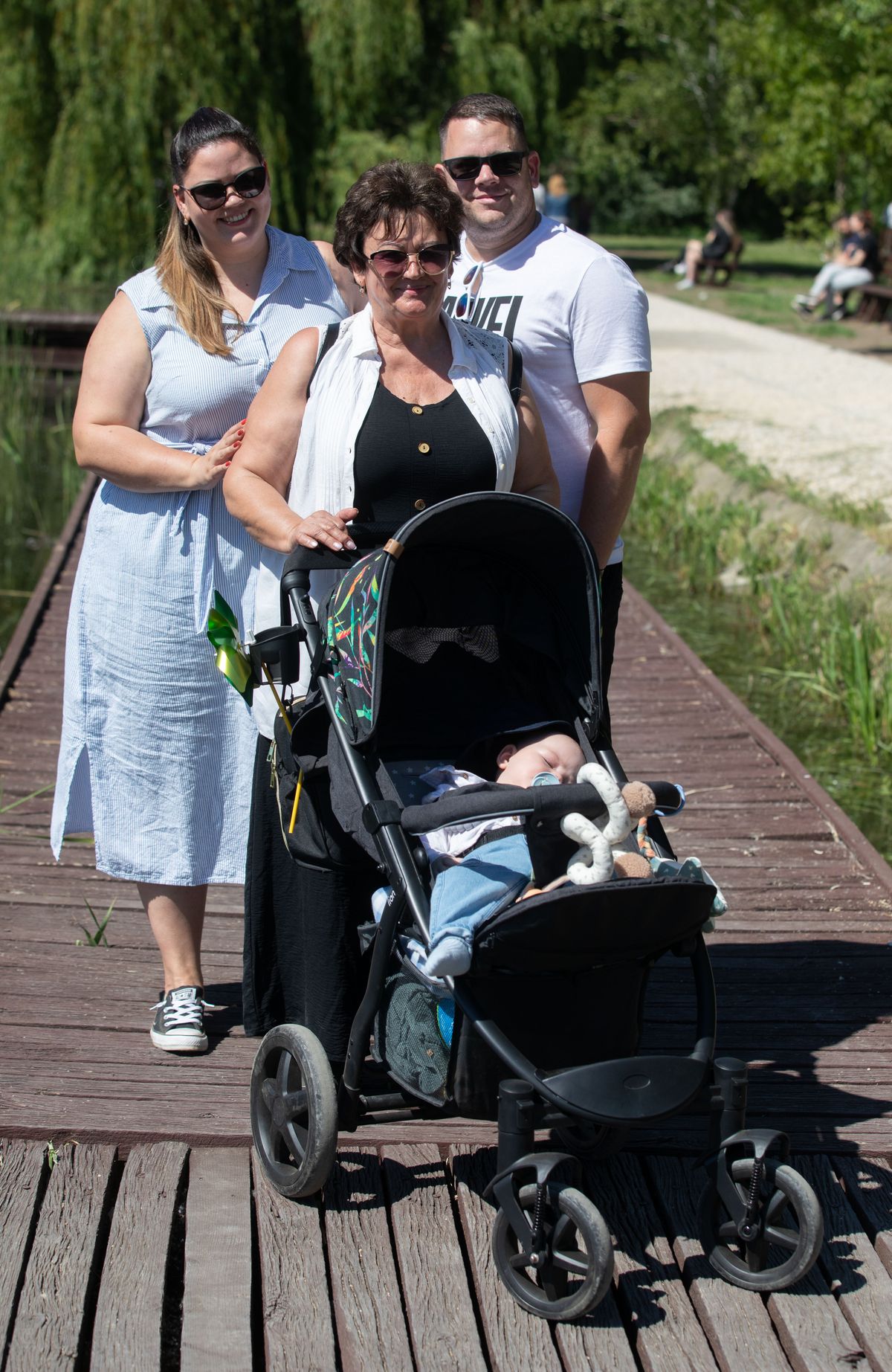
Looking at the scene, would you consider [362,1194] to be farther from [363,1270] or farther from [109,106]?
[109,106]

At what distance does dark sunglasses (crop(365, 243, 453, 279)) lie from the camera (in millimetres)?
2965

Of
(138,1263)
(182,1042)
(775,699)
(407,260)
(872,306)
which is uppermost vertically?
(407,260)

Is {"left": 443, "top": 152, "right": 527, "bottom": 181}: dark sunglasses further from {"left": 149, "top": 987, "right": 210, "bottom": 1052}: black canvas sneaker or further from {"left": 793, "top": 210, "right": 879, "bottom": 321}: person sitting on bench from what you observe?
{"left": 793, "top": 210, "right": 879, "bottom": 321}: person sitting on bench

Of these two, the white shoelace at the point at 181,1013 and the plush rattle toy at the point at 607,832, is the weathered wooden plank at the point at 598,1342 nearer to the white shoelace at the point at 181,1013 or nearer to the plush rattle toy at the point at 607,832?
the plush rattle toy at the point at 607,832

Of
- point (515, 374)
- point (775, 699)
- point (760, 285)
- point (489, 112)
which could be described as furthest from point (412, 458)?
point (760, 285)

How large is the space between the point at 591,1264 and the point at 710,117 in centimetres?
3628

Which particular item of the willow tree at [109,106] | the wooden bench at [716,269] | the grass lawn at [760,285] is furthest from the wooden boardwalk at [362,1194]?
the wooden bench at [716,269]

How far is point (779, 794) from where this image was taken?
18.0 feet

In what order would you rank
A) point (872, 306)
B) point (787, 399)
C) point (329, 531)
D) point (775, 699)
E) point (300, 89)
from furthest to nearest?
point (872, 306) → point (300, 89) → point (787, 399) → point (775, 699) → point (329, 531)

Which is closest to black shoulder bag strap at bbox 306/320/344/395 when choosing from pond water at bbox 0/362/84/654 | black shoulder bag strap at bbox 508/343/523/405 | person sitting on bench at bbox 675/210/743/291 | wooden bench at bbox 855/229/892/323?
black shoulder bag strap at bbox 508/343/523/405

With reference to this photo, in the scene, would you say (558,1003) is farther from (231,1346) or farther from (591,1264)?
(231,1346)

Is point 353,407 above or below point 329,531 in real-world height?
above

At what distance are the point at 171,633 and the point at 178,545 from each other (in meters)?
0.20

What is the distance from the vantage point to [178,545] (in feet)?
11.4
